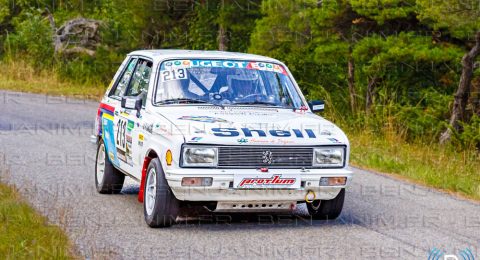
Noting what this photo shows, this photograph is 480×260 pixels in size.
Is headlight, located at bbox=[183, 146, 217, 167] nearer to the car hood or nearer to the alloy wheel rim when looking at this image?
the car hood

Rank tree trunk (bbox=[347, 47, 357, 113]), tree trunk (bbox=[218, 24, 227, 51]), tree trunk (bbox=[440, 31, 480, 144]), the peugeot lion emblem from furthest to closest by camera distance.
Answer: tree trunk (bbox=[218, 24, 227, 51]), tree trunk (bbox=[347, 47, 357, 113]), tree trunk (bbox=[440, 31, 480, 144]), the peugeot lion emblem

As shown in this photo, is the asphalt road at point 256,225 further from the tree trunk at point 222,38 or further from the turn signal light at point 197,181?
the tree trunk at point 222,38

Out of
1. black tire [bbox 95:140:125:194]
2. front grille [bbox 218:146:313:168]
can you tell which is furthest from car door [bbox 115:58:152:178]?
front grille [bbox 218:146:313:168]

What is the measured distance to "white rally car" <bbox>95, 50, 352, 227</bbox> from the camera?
8.65 meters

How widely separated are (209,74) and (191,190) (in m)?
1.71

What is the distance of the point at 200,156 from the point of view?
863cm

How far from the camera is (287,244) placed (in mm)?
8328

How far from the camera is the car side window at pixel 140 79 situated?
33.5 ft

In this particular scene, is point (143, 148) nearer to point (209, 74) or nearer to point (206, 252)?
point (209, 74)

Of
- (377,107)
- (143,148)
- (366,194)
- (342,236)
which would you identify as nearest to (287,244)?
(342,236)

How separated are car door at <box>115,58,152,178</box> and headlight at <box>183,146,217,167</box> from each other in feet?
3.53

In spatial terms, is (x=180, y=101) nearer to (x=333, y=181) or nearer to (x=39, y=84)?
(x=333, y=181)

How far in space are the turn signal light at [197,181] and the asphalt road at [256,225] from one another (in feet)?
1.53

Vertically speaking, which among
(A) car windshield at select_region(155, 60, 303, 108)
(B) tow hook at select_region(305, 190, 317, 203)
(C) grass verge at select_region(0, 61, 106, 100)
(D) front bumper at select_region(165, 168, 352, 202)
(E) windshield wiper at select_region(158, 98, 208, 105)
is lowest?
(C) grass verge at select_region(0, 61, 106, 100)
